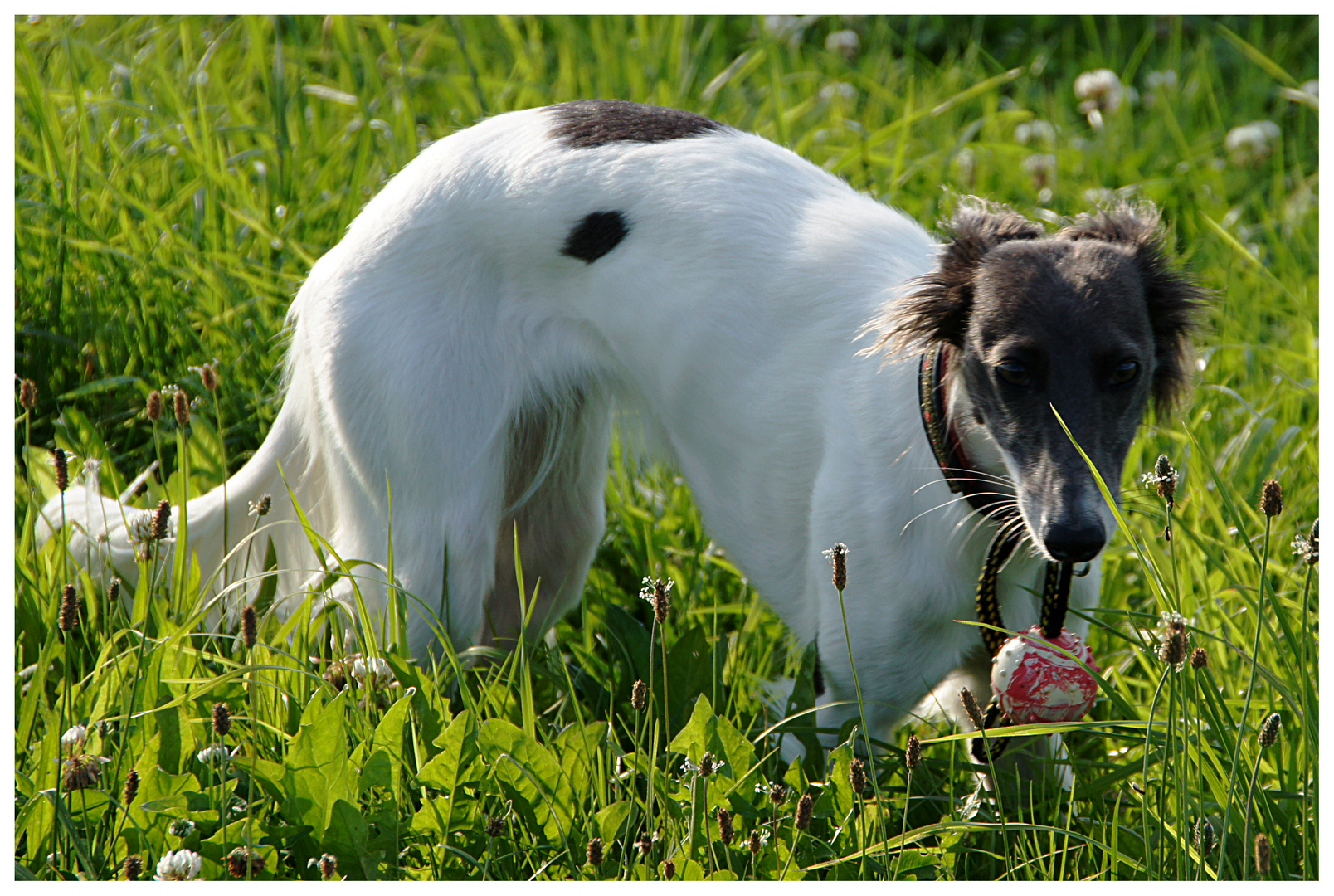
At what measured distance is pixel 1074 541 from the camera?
5.59 feet

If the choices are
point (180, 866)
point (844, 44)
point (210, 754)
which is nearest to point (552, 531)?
point (210, 754)

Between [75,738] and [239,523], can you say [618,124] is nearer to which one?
[239,523]

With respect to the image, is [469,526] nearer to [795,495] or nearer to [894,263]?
[795,495]

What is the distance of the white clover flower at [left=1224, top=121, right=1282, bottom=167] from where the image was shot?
4848mm

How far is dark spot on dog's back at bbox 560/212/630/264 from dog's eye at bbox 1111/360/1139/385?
105 centimetres

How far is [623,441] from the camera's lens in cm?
285

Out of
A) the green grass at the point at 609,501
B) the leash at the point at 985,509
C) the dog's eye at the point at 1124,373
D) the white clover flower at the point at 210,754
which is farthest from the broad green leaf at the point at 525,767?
the dog's eye at the point at 1124,373

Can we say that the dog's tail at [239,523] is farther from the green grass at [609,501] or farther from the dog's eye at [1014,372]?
the dog's eye at [1014,372]

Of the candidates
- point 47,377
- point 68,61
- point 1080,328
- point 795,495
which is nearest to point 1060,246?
point 1080,328

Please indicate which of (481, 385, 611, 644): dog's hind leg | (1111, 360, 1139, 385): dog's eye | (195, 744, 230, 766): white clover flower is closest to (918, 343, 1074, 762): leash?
(1111, 360, 1139, 385): dog's eye

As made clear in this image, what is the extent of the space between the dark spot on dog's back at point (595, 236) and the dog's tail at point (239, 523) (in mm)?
840

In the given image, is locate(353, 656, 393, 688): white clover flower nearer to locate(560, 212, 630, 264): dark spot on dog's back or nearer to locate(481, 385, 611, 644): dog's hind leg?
locate(481, 385, 611, 644): dog's hind leg

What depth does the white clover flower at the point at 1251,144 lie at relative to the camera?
15.9 feet

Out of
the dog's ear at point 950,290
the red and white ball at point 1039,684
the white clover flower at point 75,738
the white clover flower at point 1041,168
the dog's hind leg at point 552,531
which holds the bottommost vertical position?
the dog's hind leg at point 552,531
